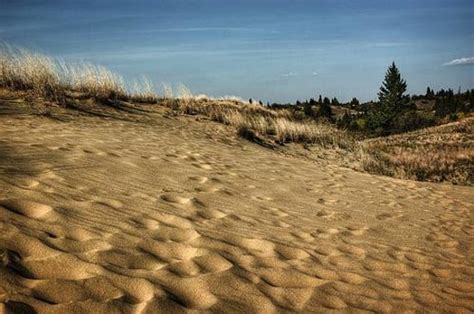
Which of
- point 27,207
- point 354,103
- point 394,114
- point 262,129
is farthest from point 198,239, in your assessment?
point 354,103

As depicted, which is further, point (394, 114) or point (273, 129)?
point (394, 114)

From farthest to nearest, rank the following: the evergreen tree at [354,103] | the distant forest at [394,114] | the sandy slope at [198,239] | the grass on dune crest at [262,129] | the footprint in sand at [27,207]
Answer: the evergreen tree at [354,103] → the distant forest at [394,114] → the grass on dune crest at [262,129] → the footprint in sand at [27,207] → the sandy slope at [198,239]

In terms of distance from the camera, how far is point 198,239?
350 cm

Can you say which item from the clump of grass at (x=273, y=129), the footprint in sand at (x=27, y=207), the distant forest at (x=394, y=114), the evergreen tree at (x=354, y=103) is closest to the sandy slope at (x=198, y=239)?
the footprint in sand at (x=27, y=207)

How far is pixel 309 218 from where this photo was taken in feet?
16.3

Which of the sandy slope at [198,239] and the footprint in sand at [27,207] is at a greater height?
the footprint in sand at [27,207]

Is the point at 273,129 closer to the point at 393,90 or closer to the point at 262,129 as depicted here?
the point at 262,129

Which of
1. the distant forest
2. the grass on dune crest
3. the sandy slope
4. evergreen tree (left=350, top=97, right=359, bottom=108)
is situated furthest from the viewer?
evergreen tree (left=350, top=97, right=359, bottom=108)

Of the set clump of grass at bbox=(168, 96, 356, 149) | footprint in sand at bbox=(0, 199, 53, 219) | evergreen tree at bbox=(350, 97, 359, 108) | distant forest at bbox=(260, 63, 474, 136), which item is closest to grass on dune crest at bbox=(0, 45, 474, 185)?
clump of grass at bbox=(168, 96, 356, 149)

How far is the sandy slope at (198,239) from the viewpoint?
254 cm

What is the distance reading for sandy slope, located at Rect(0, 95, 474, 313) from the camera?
254 centimetres

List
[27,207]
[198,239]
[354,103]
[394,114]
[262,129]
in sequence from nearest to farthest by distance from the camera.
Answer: [27,207], [198,239], [262,129], [394,114], [354,103]

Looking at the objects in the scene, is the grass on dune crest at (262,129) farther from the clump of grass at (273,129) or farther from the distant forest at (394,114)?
the distant forest at (394,114)

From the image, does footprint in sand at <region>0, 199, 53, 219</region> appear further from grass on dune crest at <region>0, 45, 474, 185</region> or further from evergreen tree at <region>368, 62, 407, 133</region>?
evergreen tree at <region>368, 62, 407, 133</region>
